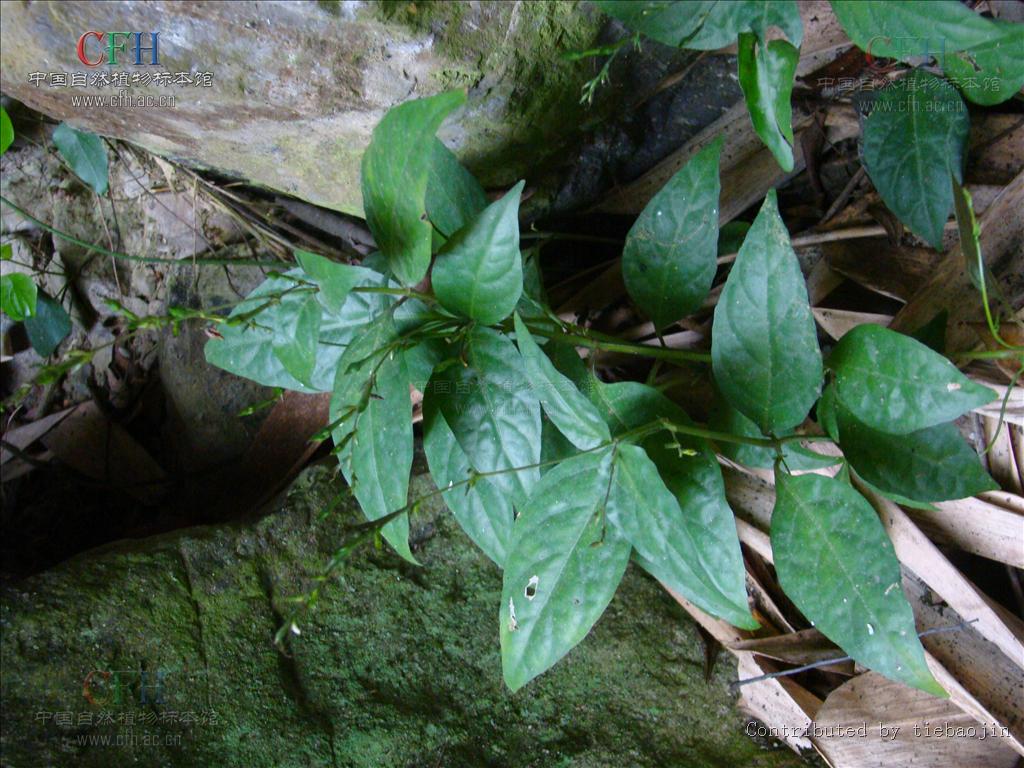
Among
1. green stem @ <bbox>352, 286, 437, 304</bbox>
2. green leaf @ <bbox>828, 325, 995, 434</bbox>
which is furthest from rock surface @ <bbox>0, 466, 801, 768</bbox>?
green leaf @ <bbox>828, 325, 995, 434</bbox>

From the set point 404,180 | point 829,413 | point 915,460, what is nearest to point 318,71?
A: point 404,180

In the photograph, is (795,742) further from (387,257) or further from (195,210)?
(195,210)

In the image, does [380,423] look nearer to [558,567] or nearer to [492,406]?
[492,406]

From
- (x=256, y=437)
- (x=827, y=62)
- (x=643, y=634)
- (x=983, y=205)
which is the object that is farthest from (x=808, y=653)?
(x=256, y=437)

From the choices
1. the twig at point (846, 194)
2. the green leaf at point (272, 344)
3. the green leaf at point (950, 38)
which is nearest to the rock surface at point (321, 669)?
the green leaf at point (272, 344)

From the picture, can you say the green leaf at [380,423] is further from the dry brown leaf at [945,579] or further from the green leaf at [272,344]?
the dry brown leaf at [945,579]

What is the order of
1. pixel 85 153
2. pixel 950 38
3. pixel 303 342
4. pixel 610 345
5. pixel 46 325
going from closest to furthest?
pixel 950 38 < pixel 303 342 < pixel 610 345 < pixel 85 153 < pixel 46 325
